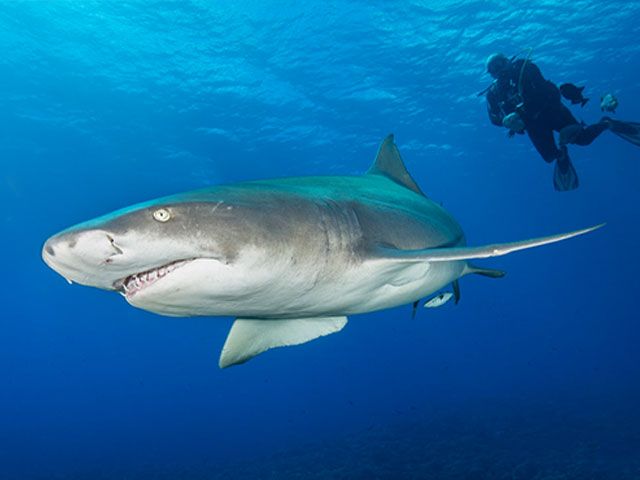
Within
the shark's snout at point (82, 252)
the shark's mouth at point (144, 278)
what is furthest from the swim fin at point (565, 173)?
the shark's snout at point (82, 252)

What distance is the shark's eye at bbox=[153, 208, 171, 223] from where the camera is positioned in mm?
2370

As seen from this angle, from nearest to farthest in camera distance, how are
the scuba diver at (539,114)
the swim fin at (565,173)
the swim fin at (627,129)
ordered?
the swim fin at (627,129) < the scuba diver at (539,114) < the swim fin at (565,173)

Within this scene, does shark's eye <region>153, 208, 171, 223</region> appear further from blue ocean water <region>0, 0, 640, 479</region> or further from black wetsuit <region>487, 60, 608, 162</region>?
blue ocean water <region>0, 0, 640, 479</region>

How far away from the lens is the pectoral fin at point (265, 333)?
433cm

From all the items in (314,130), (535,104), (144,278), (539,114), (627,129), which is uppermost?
(314,130)

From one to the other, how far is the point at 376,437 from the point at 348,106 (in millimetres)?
16577

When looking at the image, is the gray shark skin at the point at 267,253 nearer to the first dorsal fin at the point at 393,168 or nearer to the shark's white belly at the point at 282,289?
the shark's white belly at the point at 282,289

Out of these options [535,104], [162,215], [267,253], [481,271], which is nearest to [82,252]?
[162,215]

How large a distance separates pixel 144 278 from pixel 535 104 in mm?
9774

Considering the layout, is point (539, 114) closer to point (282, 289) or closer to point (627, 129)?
point (627, 129)

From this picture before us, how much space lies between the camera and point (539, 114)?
1018 cm

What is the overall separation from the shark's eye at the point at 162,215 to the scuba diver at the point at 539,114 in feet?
29.9

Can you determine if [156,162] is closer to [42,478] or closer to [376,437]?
[42,478]

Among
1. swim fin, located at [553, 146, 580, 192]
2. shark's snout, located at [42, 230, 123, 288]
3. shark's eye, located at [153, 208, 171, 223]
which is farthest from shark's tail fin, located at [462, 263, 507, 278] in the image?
swim fin, located at [553, 146, 580, 192]
